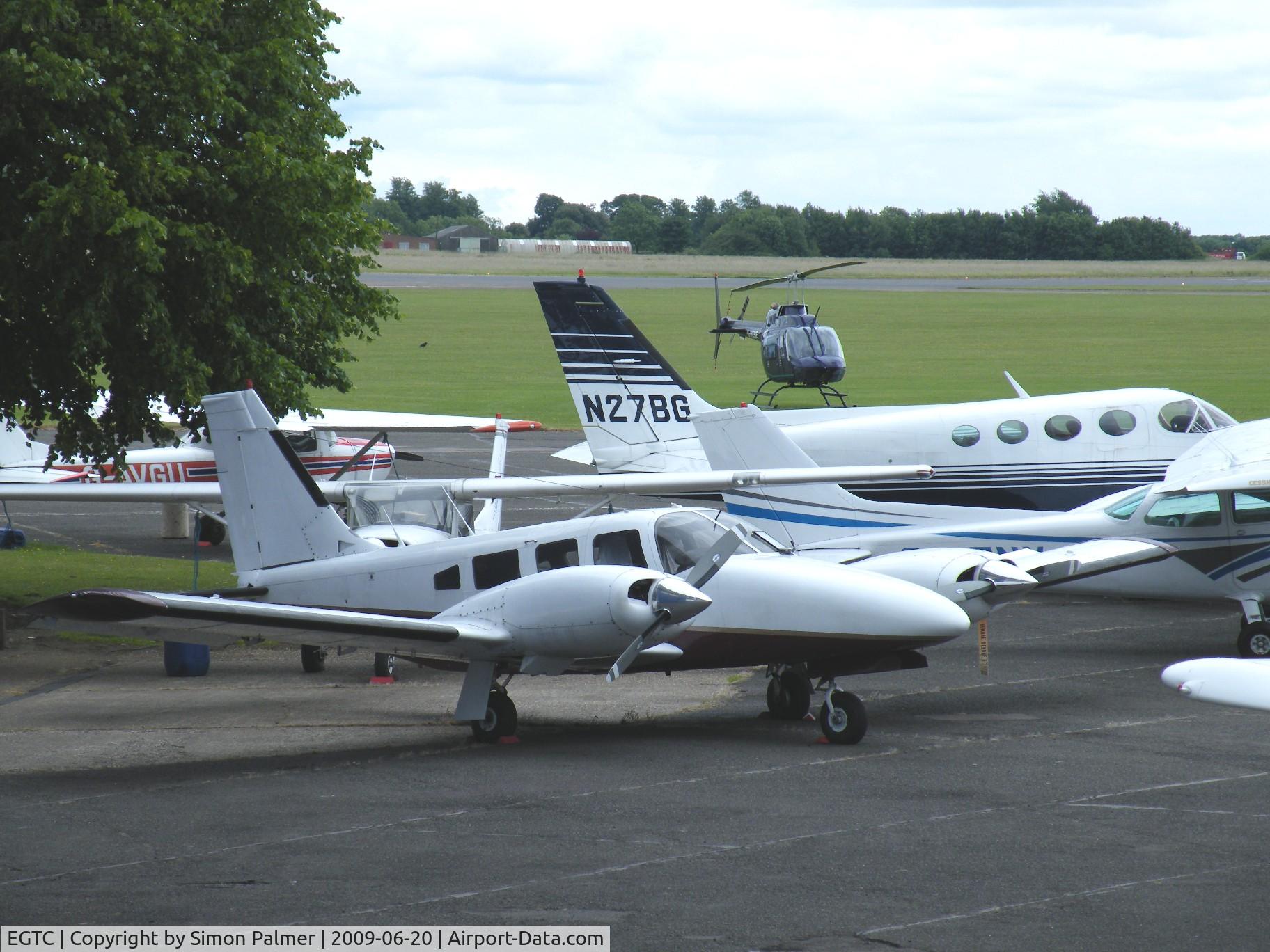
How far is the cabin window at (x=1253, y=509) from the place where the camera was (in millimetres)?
15094

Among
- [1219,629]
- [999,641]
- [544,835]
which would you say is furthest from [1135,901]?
[1219,629]

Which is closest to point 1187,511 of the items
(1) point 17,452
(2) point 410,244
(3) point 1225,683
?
(3) point 1225,683

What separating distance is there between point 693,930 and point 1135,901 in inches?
93.3

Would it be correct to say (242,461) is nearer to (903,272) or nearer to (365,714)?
(365,714)

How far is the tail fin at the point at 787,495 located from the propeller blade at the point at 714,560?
18.4ft

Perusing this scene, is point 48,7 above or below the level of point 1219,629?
above

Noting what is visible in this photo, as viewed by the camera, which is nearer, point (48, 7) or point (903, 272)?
point (48, 7)

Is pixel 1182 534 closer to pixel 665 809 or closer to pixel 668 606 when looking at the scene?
pixel 668 606

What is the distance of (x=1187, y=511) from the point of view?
1528 cm

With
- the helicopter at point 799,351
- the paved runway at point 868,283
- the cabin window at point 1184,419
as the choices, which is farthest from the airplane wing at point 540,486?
the paved runway at point 868,283

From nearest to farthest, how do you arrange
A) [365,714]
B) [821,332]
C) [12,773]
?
[12,773] < [365,714] < [821,332]

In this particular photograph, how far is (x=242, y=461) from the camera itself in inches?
539

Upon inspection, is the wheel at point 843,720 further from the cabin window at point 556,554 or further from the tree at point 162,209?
the tree at point 162,209

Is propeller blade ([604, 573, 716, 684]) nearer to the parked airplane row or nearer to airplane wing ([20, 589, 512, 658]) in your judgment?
the parked airplane row
